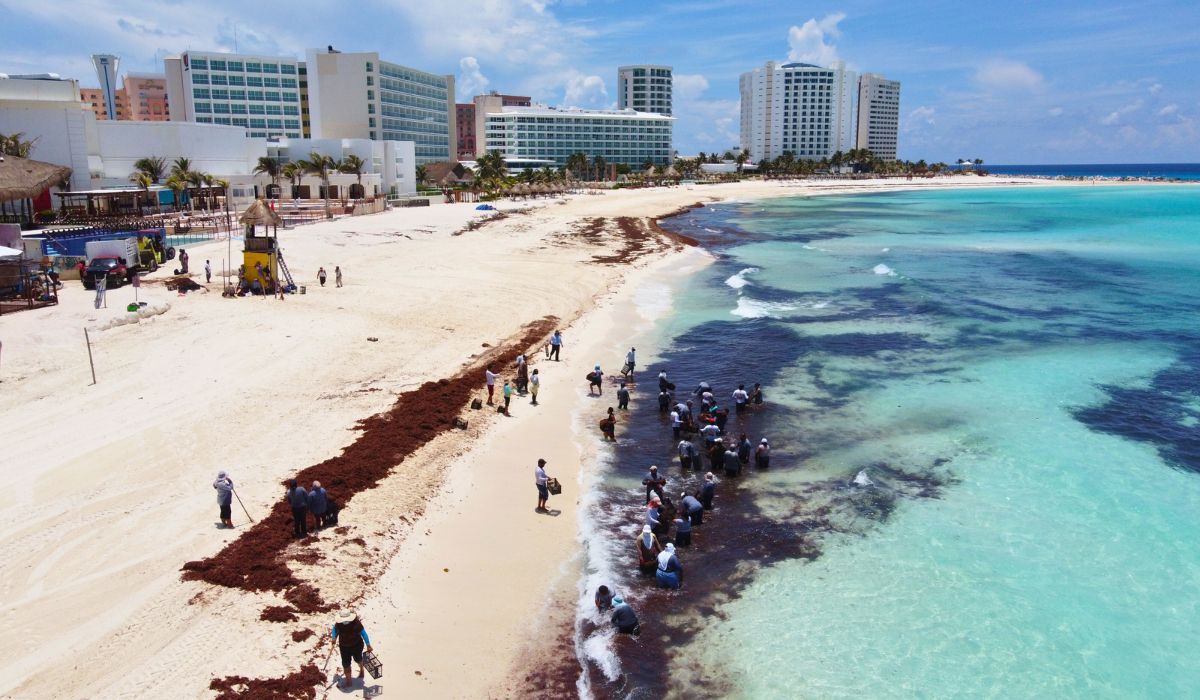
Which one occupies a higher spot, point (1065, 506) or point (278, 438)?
point (278, 438)

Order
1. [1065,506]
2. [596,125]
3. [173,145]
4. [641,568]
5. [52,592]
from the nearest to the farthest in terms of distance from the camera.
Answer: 1. [52,592]
2. [641,568]
3. [1065,506]
4. [173,145]
5. [596,125]

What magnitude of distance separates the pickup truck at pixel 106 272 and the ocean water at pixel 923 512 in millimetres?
23463

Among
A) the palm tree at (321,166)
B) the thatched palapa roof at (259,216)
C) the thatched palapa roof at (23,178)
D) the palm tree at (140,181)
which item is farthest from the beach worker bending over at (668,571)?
the palm tree at (321,166)

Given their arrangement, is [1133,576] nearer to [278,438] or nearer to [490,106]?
[278,438]

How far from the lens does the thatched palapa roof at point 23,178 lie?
38500 millimetres

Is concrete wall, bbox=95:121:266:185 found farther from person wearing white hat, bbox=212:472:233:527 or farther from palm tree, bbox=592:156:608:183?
palm tree, bbox=592:156:608:183

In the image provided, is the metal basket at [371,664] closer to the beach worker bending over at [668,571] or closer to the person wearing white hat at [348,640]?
the person wearing white hat at [348,640]

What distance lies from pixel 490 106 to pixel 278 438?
187541mm

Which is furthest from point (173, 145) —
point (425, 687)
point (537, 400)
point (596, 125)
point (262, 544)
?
point (596, 125)

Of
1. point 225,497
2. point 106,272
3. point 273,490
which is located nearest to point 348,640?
point 225,497

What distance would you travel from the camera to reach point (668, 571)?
1505 cm

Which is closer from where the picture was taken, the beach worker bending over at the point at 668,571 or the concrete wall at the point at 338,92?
the beach worker bending over at the point at 668,571

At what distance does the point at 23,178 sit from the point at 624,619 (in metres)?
42.8

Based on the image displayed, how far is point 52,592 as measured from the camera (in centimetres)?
1262
